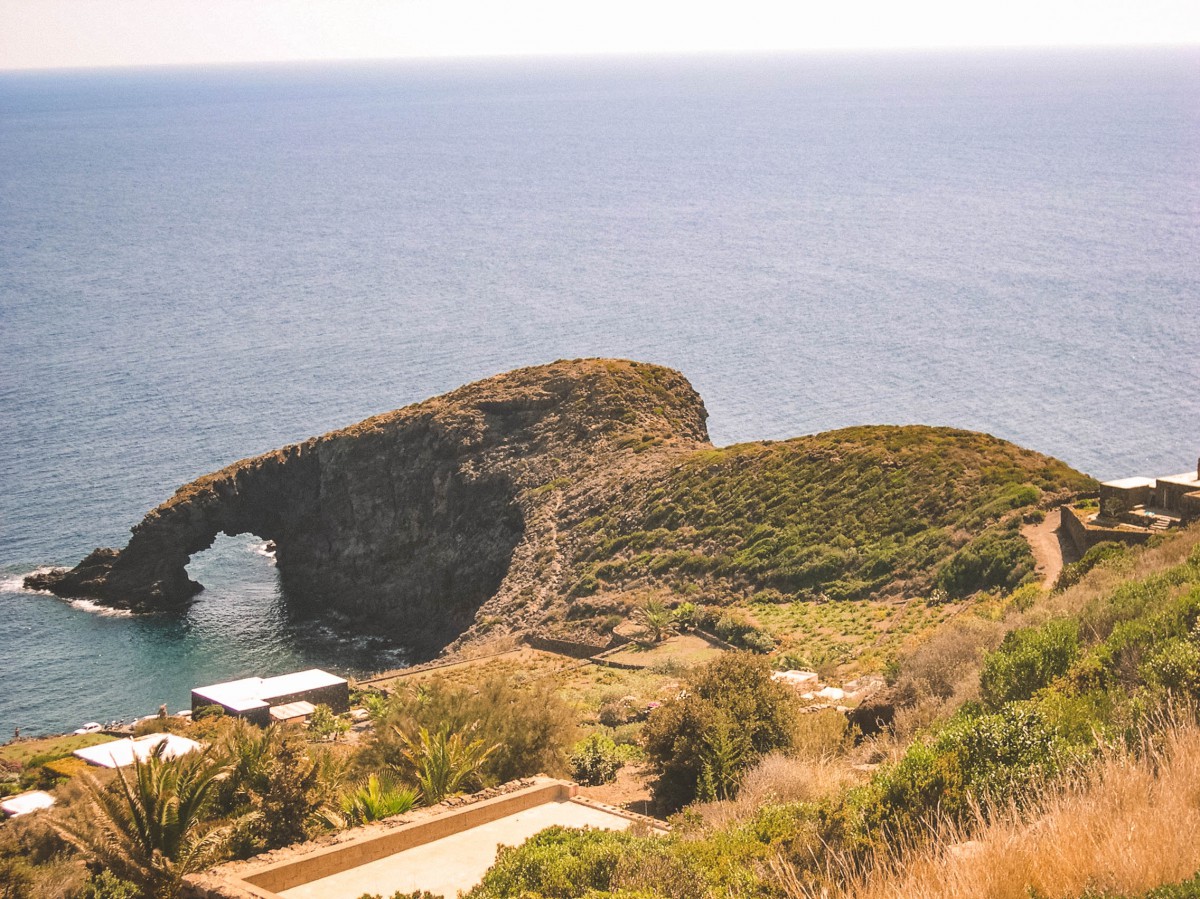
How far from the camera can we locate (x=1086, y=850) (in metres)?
9.46

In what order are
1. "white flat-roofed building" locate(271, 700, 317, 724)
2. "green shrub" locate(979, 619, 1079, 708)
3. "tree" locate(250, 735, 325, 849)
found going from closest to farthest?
"tree" locate(250, 735, 325, 849) → "green shrub" locate(979, 619, 1079, 708) → "white flat-roofed building" locate(271, 700, 317, 724)

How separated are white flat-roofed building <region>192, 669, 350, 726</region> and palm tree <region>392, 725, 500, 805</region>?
2007 cm

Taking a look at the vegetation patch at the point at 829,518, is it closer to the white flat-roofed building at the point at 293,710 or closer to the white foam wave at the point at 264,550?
the white flat-roofed building at the point at 293,710

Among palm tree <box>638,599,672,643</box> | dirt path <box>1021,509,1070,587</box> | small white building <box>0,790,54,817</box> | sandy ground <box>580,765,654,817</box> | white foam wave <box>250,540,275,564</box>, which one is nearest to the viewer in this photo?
sandy ground <box>580,765,654,817</box>

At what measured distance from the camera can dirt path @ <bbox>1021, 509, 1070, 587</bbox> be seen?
115 feet

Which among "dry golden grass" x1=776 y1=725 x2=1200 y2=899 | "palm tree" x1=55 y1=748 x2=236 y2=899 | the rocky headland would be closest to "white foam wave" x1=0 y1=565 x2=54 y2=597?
the rocky headland

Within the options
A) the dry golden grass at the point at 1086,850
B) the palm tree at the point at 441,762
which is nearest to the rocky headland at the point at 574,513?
the palm tree at the point at 441,762

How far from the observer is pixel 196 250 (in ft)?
547

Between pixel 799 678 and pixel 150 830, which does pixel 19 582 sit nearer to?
pixel 799 678

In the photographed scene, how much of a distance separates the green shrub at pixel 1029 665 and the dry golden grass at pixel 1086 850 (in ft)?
22.2

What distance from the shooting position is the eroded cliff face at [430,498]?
58.8 m

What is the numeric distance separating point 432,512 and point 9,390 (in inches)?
2194

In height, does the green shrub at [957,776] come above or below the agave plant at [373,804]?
above

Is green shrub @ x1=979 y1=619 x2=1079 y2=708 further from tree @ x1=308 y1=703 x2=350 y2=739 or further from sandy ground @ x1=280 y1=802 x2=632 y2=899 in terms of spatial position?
tree @ x1=308 y1=703 x2=350 y2=739
